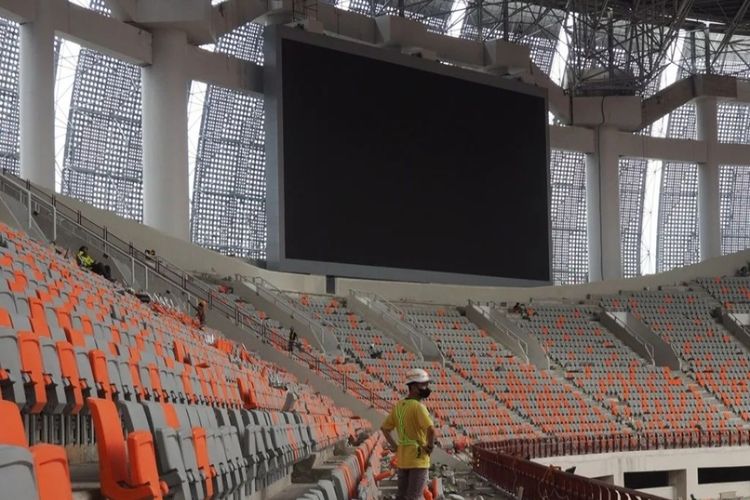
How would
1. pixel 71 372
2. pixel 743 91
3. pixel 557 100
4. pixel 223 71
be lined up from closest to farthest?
pixel 71 372, pixel 223 71, pixel 557 100, pixel 743 91

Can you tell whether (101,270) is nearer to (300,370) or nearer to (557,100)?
(300,370)

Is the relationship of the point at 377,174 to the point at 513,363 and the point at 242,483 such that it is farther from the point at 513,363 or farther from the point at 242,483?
the point at 242,483

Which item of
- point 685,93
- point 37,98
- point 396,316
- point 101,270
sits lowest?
point 396,316

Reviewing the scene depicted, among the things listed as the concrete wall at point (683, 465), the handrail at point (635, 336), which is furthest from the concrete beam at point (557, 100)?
the concrete wall at point (683, 465)

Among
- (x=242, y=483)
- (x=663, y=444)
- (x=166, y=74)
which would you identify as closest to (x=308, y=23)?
(x=166, y=74)

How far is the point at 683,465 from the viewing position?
24.0m

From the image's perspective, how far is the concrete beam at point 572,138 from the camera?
3784 cm

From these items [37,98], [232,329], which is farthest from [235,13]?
[232,329]

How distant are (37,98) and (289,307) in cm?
691

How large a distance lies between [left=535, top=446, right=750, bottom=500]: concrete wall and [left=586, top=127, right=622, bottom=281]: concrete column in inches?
528

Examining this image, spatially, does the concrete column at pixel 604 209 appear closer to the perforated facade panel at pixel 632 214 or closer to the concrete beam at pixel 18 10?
the perforated facade panel at pixel 632 214

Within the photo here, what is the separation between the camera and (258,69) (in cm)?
2966

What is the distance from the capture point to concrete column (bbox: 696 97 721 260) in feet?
134

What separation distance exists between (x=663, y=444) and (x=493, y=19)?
18.5 m
